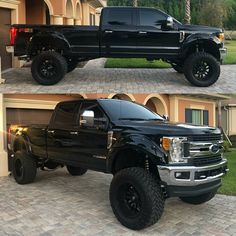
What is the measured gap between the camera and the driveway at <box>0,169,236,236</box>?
544 cm

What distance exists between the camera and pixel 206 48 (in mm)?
9734

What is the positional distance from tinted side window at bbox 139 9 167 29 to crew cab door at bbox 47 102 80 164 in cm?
372

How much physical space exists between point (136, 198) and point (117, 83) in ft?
18.4

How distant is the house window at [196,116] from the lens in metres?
17.3

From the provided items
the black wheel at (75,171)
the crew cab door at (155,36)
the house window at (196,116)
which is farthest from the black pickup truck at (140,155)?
the house window at (196,116)

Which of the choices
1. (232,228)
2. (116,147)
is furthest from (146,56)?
(232,228)

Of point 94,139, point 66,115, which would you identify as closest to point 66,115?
point 66,115

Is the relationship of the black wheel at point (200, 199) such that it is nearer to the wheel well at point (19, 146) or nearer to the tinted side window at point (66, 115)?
the tinted side window at point (66, 115)

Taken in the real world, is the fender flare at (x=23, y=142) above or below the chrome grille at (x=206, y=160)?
below

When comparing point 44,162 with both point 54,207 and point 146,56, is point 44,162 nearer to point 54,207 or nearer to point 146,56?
point 54,207

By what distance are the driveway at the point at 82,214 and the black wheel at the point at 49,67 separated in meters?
2.93

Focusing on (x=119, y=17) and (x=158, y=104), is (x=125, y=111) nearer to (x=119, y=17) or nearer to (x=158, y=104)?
(x=119, y=17)

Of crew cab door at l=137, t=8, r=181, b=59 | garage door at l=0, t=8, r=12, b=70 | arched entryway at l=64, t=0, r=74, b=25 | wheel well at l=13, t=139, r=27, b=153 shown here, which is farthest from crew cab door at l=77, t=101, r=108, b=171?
arched entryway at l=64, t=0, r=74, b=25

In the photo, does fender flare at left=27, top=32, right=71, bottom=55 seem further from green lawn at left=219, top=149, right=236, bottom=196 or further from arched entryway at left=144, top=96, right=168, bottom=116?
arched entryway at left=144, top=96, right=168, bottom=116
